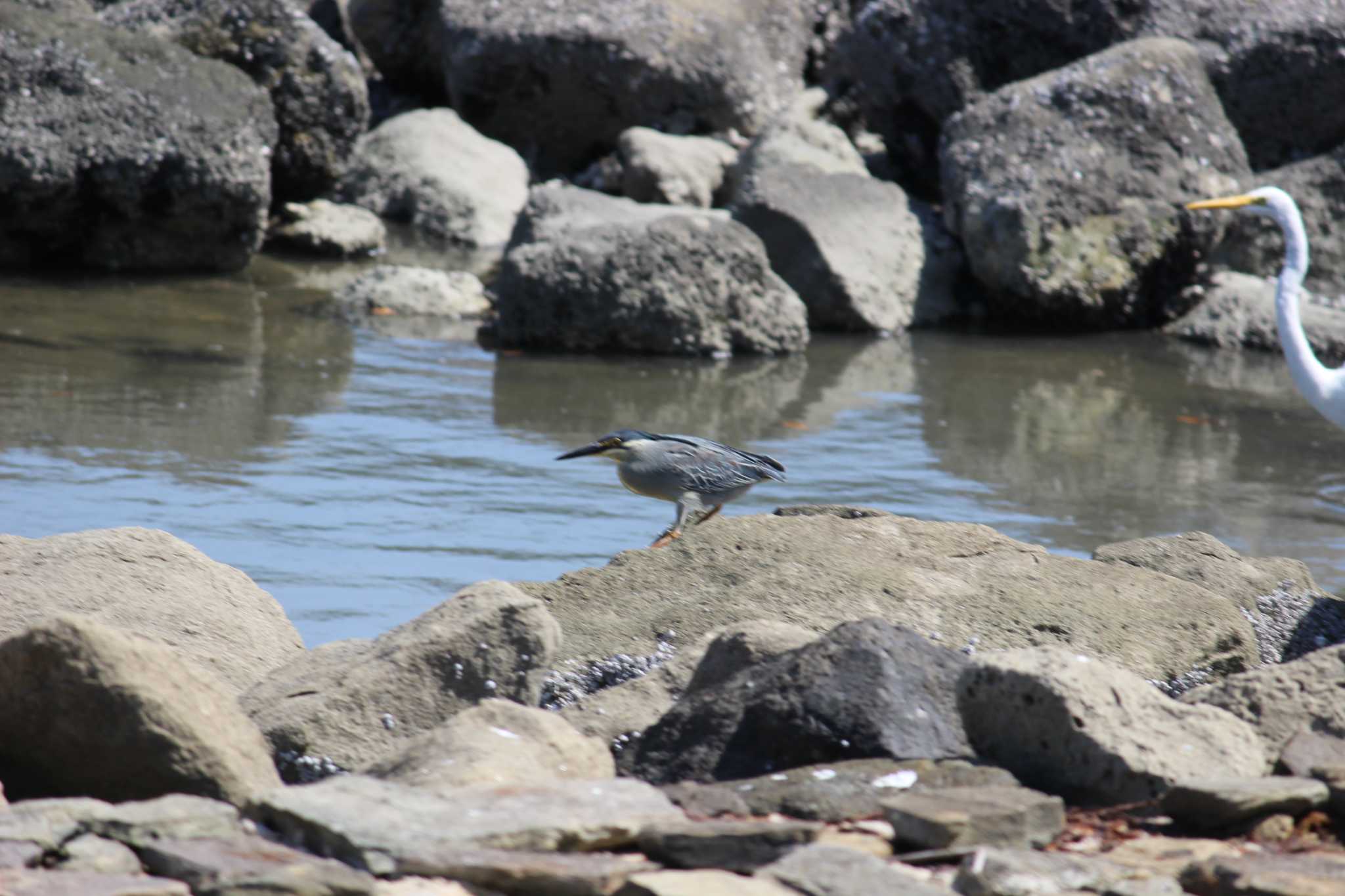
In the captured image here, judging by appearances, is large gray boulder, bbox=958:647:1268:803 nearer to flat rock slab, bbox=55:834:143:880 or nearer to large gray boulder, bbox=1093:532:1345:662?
large gray boulder, bbox=1093:532:1345:662

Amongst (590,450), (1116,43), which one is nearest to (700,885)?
(590,450)

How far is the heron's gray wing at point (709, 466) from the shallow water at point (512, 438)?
1064 mm

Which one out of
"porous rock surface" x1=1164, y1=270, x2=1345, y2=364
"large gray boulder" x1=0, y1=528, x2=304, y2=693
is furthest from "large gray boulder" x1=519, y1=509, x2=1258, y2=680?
"porous rock surface" x1=1164, y1=270, x2=1345, y2=364

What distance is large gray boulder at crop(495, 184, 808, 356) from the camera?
9.00m

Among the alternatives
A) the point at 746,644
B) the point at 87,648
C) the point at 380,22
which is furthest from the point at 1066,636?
the point at 380,22

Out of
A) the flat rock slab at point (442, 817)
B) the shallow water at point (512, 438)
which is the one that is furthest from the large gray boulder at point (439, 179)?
Answer: the flat rock slab at point (442, 817)

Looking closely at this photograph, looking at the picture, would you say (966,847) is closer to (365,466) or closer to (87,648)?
(87,648)

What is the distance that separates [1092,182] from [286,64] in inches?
245

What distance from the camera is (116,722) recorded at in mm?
3018

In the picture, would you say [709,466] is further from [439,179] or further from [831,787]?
[439,179]

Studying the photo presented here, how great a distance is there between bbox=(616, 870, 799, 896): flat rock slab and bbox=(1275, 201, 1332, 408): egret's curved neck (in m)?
5.58

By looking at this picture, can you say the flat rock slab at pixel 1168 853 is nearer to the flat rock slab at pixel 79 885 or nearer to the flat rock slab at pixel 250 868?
the flat rock slab at pixel 250 868

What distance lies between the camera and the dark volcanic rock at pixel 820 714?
3.11 metres

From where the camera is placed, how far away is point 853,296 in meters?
10.2
